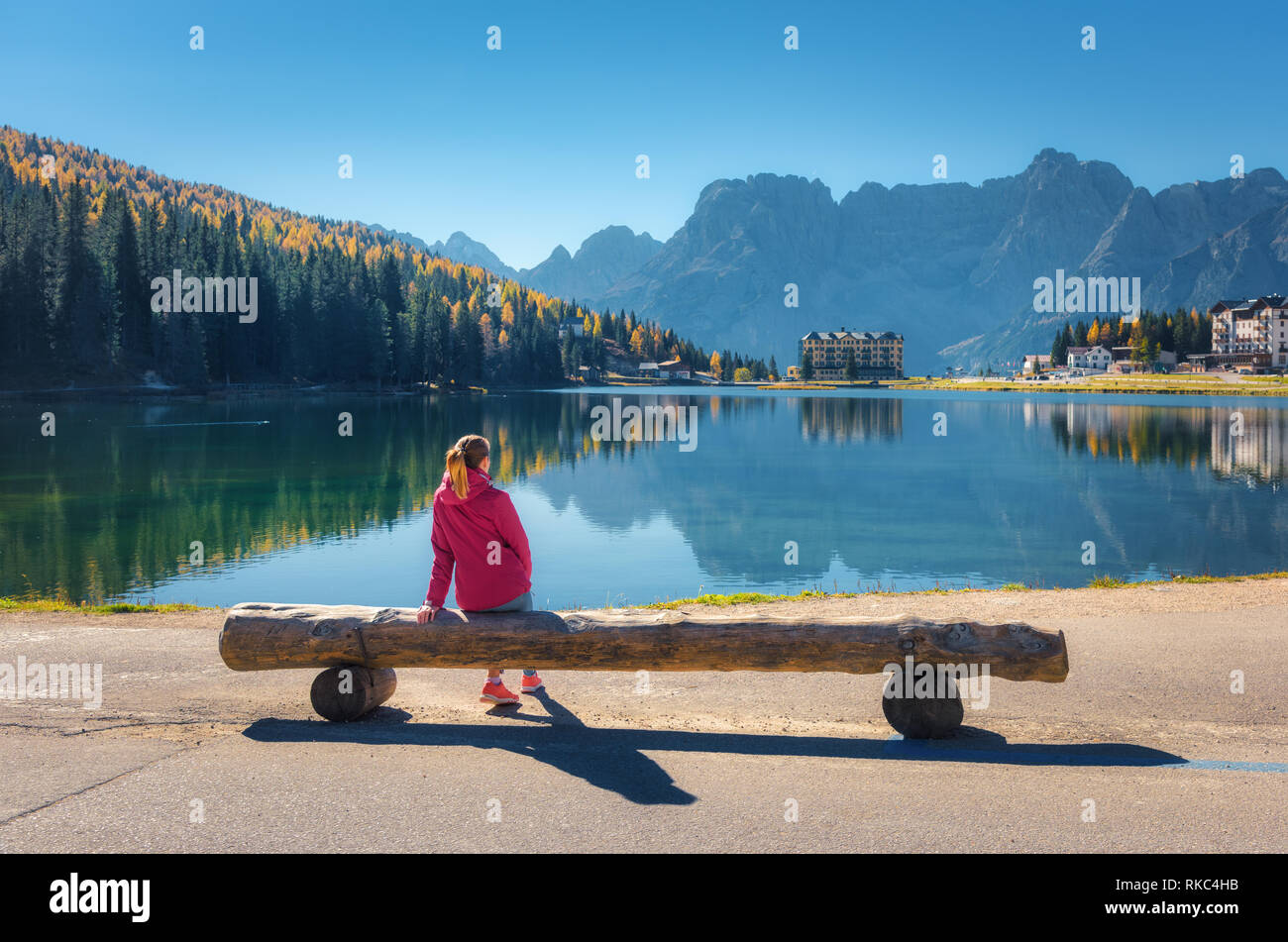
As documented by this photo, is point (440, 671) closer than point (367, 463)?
Yes

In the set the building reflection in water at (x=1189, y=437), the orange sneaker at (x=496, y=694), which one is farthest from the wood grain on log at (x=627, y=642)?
the building reflection in water at (x=1189, y=437)

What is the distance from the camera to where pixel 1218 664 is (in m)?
12.8

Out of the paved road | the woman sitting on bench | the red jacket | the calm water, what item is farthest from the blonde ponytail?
the calm water

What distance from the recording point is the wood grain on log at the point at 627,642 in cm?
984

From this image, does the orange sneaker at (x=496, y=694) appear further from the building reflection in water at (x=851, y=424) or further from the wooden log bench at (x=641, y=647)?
the building reflection in water at (x=851, y=424)

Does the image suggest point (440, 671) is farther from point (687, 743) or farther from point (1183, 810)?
point (1183, 810)

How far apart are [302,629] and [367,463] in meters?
51.4

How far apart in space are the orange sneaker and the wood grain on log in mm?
893

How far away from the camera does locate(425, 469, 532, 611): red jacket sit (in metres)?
10.3

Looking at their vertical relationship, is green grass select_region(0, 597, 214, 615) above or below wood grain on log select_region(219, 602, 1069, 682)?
below

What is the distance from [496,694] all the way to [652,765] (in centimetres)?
295

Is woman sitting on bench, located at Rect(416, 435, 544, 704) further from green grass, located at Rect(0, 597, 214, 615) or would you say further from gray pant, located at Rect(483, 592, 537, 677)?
green grass, located at Rect(0, 597, 214, 615)
